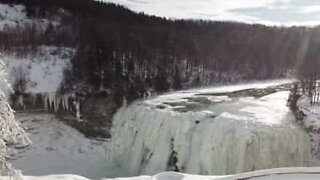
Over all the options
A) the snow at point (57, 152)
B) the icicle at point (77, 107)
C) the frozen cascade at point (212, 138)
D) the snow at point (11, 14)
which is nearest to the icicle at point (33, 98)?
the snow at point (57, 152)

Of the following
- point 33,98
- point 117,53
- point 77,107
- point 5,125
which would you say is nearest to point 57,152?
point 77,107

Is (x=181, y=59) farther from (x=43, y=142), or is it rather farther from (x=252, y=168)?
(x=252, y=168)

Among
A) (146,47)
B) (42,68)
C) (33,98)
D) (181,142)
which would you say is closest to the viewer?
(181,142)

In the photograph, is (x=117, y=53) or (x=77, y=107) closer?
(x=77, y=107)

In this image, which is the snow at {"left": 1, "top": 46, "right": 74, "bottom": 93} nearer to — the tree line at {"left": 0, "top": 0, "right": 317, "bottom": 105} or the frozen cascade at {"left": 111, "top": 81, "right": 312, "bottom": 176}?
the tree line at {"left": 0, "top": 0, "right": 317, "bottom": 105}

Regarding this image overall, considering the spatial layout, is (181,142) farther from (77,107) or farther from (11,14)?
(11,14)
